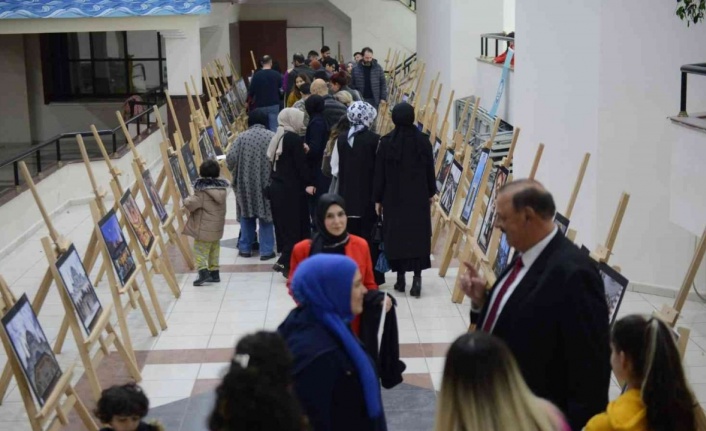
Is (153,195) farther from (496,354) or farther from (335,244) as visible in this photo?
(496,354)

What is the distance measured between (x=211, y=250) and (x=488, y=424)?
7.82 metres

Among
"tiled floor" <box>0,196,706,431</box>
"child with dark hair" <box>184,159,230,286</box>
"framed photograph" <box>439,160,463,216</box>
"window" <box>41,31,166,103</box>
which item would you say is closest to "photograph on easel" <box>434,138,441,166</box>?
"framed photograph" <box>439,160,463,216</box>

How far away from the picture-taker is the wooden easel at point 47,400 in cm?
607

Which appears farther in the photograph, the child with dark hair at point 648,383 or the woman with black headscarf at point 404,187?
the woman with black headscarf at point 404,187

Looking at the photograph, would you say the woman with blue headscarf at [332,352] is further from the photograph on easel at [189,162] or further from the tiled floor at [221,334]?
the photograph on easel at [189,162]

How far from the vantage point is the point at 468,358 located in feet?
10.7

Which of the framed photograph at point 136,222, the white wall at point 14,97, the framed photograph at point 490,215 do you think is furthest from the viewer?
the white wall at point 14,97

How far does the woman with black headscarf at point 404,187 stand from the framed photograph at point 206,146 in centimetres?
490

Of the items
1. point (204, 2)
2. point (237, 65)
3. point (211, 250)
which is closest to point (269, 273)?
point (211, 250)

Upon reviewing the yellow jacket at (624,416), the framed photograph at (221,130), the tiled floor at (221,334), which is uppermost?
the yellow jacket at (624,416)

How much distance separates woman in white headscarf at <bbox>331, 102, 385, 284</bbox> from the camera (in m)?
10.0

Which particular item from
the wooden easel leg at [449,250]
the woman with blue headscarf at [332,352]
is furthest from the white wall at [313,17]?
the woman with blue headscarf at [332,352]

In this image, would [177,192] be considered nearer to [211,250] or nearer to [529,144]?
[211,250]

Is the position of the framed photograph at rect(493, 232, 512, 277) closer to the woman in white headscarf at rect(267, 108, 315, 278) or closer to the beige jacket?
the woman in white headscarf at rect(267, 108, 315, 278)
